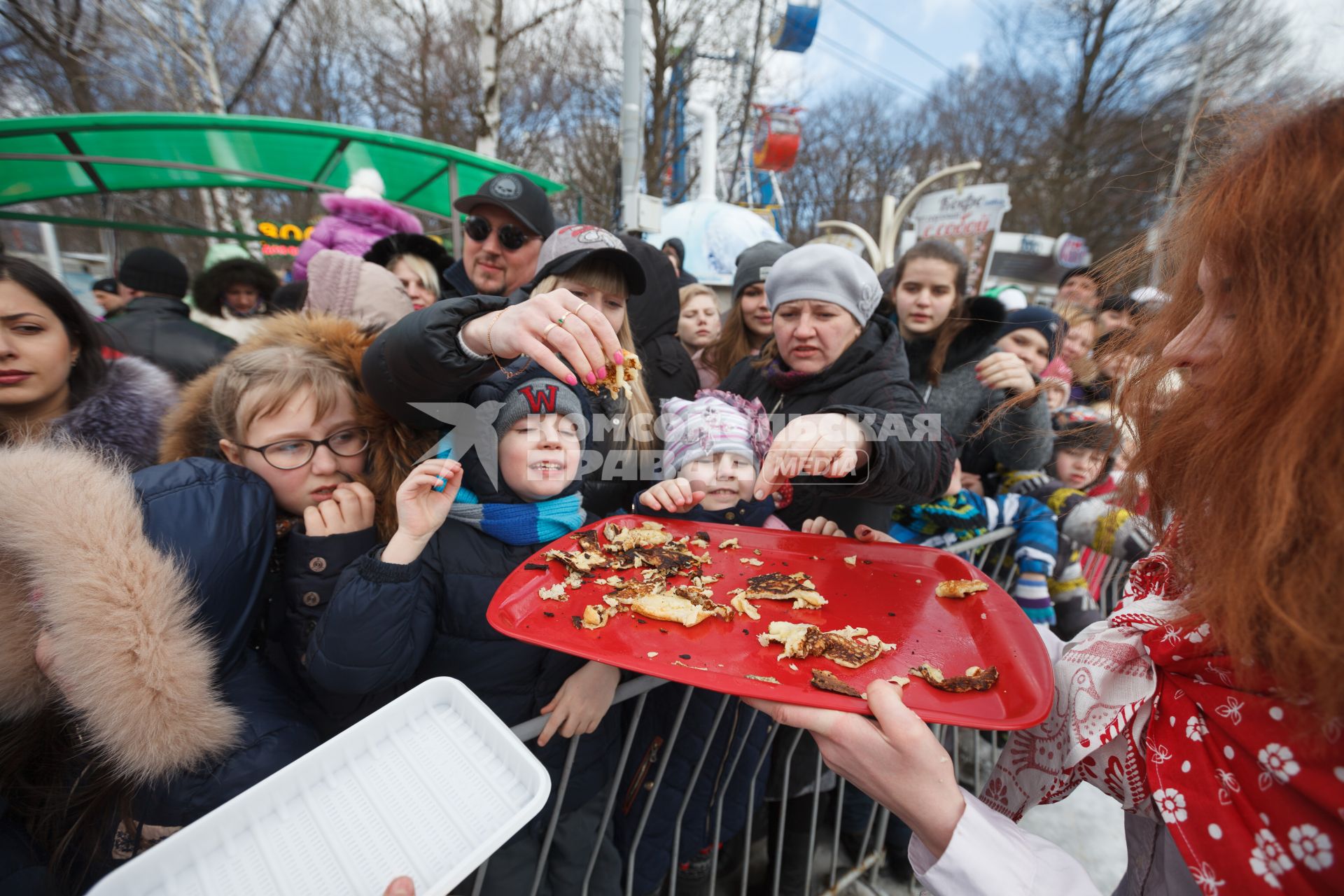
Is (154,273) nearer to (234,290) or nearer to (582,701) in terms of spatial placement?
(234,290)

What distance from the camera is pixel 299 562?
172 cm

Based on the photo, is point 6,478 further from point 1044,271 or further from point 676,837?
point 1044,271

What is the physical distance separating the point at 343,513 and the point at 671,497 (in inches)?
45.1

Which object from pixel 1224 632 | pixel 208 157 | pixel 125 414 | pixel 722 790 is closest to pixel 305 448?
pixel 125 414

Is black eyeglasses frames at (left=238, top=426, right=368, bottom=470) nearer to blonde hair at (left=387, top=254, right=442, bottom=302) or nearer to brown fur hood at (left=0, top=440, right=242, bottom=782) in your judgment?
brown fur hood at (left=0, top=440, right=242, bottom=782)

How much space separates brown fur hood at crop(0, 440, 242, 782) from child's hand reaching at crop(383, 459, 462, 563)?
49cm

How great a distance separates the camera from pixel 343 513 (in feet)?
5.86

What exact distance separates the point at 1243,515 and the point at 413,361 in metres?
1.94

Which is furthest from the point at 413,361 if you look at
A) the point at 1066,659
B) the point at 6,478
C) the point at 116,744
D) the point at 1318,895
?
the point at 1318,895

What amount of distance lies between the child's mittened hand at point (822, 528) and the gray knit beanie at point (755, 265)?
A: 6.97 ft

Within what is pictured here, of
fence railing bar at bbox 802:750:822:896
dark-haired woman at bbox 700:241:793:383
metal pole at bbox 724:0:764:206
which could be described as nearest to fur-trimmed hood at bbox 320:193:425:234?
dark-haired woman at bbox 700:241:793:383

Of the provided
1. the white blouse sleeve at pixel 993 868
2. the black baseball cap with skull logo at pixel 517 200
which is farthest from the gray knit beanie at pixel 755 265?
the white blouse sleeve at pixel 993 868

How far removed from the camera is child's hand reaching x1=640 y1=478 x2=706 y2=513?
7.04 feet

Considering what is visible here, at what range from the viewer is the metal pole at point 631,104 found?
683 cm
